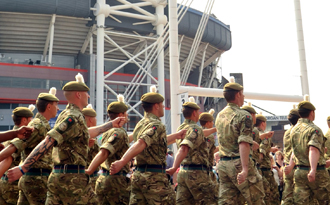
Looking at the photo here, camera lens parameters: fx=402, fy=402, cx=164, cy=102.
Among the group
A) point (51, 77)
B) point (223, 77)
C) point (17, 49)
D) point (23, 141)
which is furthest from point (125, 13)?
point (23, 141)

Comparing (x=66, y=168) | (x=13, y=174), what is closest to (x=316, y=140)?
(x=66, y=168)

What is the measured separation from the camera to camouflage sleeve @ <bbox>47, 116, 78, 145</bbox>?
12.8 feet

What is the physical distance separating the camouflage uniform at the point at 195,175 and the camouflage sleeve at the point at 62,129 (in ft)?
6.08

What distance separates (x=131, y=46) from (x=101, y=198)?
25.4 meters

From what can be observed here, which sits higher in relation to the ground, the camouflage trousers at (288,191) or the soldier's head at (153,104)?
the soldier's head at (153,104)

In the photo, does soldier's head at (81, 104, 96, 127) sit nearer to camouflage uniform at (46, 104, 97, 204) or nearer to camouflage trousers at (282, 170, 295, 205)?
camouflage uniform at (46, 104, 97, 204)

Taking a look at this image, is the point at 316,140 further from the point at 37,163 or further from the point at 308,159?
the point at 37,163

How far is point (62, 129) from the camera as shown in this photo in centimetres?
396

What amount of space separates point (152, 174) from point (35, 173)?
1.40 m

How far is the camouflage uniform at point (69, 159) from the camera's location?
3965 mm

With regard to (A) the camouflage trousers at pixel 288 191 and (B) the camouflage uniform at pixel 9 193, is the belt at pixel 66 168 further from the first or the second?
(A) the camouflage trousers at pixel 288 191

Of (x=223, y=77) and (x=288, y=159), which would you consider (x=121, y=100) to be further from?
(x=223, y=77)

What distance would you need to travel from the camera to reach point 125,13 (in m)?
25.7

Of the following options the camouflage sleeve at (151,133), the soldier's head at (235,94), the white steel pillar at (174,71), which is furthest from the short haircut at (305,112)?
the white steel pillar at (174,71)
